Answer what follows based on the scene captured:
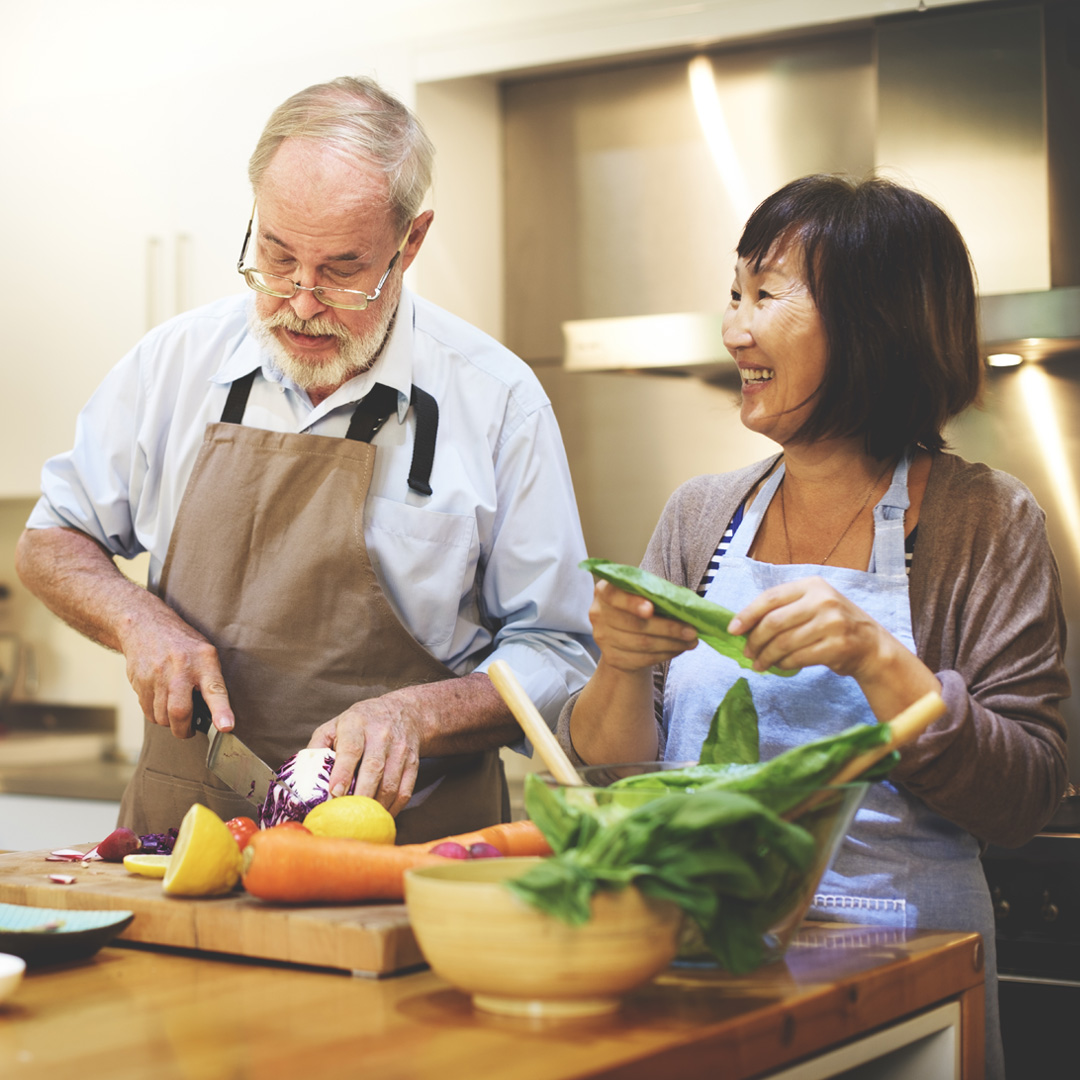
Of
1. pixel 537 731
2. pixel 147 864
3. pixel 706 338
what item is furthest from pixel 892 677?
pixel 706 338

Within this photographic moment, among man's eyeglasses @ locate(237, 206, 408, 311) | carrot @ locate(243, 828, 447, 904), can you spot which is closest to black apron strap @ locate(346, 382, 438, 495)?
man's eyeglasses @ locate(237, 206, 408, 311)

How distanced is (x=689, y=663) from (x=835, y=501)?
0.23m

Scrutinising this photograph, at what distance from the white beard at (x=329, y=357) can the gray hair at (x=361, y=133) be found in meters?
0.13

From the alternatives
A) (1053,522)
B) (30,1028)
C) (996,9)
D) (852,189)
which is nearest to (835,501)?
(852,189)

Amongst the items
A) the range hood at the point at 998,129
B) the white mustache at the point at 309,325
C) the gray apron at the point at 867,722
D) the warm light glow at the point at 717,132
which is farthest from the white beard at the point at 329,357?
the warm light glow at the point at 717,132

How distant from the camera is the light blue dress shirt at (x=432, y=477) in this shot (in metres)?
1.62

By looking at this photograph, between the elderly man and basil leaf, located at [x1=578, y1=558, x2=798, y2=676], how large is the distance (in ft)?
1.40

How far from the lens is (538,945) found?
2.55 feet

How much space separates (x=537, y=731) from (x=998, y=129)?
1851 mm

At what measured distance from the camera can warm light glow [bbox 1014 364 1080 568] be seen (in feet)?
7.89

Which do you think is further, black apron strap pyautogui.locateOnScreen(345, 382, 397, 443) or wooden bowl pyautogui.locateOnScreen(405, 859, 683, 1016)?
black apron strap pyautogui.locateOnScreen(345, 382, 397, 443)

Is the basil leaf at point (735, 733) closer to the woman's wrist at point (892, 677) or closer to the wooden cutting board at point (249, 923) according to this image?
the woman's wrist at point (892, 677)

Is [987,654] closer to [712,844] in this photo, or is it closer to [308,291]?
[712,844]

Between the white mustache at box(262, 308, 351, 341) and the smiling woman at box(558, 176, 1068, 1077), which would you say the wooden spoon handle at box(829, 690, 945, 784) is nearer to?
the smiling woman at box(558, 176, 1068, 1077)
